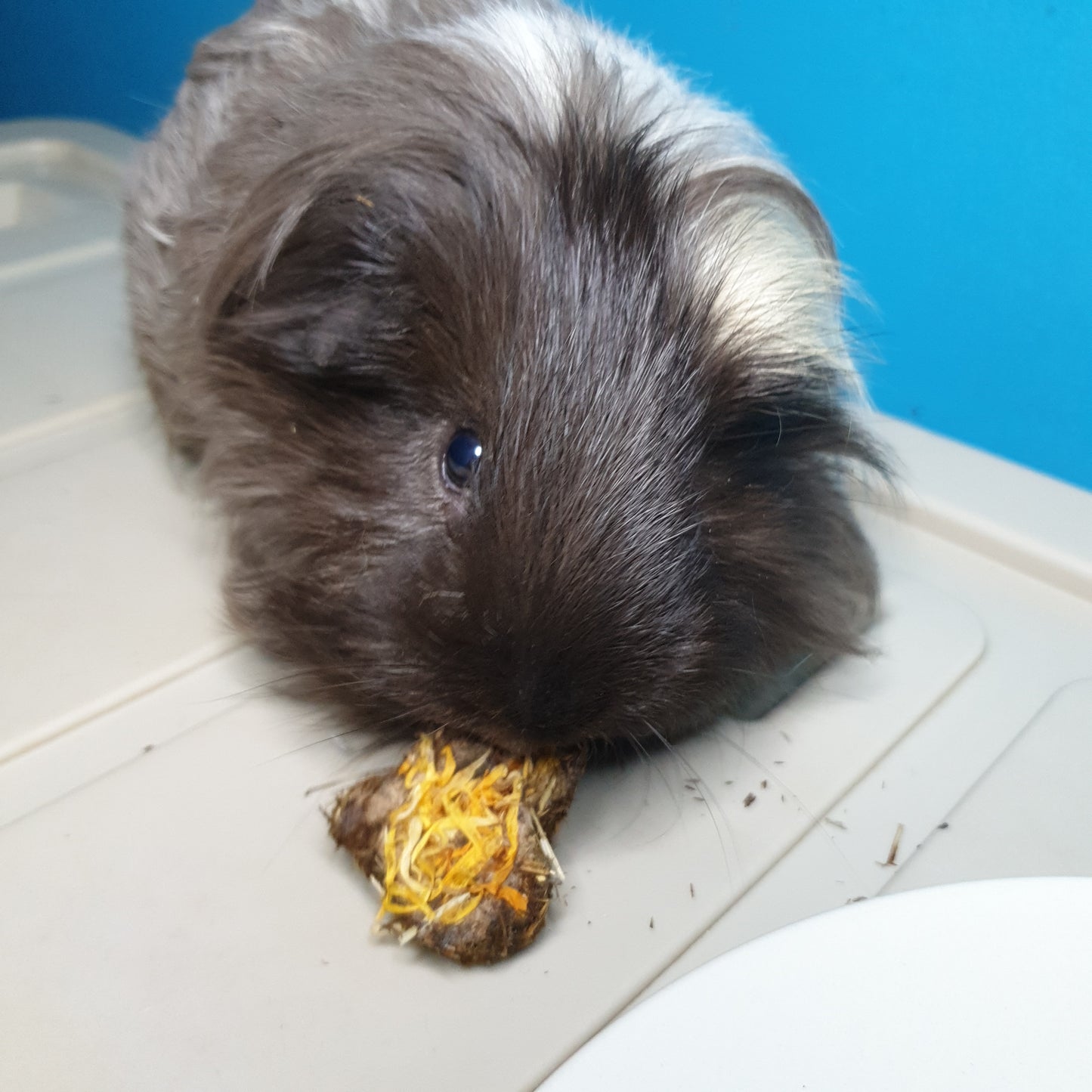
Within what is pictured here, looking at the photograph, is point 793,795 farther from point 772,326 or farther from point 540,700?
point 772,326

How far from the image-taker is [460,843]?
3.21 ft

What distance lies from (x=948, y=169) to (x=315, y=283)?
53.2 inches

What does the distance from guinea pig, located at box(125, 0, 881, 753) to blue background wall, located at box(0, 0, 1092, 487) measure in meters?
0.74

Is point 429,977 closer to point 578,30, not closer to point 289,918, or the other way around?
point 289,918

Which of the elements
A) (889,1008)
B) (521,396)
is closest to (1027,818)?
(889,1008)

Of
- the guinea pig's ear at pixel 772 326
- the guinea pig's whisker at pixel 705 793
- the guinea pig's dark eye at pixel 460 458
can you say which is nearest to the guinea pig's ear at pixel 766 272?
the guinea pig's ear at pixel 772 326

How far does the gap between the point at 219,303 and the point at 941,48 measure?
1.38 meters

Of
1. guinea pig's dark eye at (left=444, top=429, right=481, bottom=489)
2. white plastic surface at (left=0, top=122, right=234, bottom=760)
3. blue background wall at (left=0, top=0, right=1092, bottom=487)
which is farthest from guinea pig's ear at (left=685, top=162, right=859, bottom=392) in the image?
blue background wall at (left=0, top=0, right=1092, bottom=487)

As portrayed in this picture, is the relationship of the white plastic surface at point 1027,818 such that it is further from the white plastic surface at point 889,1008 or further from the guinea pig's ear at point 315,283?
the guinea pig's ear at point 315,283

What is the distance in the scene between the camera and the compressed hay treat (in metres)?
0.96

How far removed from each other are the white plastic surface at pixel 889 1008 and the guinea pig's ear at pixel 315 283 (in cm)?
70

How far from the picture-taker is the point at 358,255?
3.86 feet

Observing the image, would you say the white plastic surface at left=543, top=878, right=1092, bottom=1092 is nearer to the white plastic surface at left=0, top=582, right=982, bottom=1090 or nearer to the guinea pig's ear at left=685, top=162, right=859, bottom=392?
the white plastic surface at left=0, top=582, right=982, bottom=1090

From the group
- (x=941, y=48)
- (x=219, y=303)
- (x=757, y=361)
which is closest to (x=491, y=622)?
(x=757, y=361)
